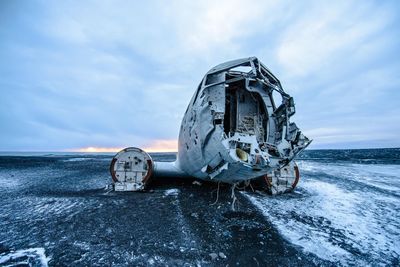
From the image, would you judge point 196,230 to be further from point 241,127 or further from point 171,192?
point 171,192

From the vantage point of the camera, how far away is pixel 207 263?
3418 millimetres

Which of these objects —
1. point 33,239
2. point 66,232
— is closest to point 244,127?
point 66,232

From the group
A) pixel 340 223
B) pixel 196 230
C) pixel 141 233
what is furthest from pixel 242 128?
pixel 141 233

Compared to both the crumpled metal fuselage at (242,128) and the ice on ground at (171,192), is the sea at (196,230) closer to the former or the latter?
the ice on ground at (171,192)

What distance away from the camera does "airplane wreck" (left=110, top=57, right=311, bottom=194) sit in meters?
4.67

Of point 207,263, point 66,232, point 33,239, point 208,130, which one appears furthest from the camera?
point 208,130

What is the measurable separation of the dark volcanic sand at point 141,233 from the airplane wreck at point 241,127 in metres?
1.30

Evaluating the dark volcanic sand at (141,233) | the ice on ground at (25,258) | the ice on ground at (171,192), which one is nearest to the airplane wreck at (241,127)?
the dark volcanic sand at (141,233)

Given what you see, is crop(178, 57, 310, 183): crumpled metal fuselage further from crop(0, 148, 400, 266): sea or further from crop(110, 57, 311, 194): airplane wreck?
crop(0, 148, 400, 266): sea

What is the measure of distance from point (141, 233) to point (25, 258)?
2.06 m

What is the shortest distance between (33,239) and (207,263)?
3.82 meters

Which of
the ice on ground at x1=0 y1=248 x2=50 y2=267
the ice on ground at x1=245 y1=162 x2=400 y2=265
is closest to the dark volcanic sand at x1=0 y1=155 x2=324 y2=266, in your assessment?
the ice on ground at x1=0 y1=248 x2=50 y2=267

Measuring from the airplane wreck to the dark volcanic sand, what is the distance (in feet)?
4.27

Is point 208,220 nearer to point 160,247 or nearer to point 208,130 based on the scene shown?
point 160,247
